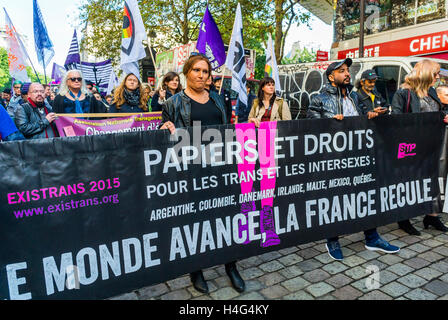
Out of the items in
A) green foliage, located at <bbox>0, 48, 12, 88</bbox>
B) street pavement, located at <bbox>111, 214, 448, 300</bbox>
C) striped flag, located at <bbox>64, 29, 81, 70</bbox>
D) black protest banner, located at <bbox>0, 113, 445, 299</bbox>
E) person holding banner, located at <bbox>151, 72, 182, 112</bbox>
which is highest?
green foliage, located at <bbox>0, 48, 12, 88</bbox>

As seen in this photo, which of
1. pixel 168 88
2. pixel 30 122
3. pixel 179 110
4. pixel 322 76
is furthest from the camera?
pixel 322 76

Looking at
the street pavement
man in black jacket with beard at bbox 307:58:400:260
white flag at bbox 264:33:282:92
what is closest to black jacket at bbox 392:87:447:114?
man in black jacket with beard at bbox 307:58:400:260

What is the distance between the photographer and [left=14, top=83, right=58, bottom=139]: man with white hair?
4.08 metres

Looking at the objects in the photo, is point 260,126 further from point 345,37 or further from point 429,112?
point 345,37

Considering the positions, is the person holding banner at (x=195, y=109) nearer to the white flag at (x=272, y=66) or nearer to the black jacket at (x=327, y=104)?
the black jacket at (x=327, y=104)

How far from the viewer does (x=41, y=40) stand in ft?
21.3

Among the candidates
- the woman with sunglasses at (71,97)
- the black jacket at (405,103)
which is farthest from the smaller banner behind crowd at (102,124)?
the black jacket at (405,103)

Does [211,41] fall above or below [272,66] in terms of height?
above

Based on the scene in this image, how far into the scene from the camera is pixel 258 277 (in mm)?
3184

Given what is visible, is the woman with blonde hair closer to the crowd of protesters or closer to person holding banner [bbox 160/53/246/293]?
the crowd of protesters

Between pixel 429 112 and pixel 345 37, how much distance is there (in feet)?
62.2

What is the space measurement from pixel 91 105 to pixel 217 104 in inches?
107

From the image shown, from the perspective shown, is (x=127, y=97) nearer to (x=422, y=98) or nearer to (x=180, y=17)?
(x=422, y=98)

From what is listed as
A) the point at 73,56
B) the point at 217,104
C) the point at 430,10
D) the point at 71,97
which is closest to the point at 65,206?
the point at 217,104
